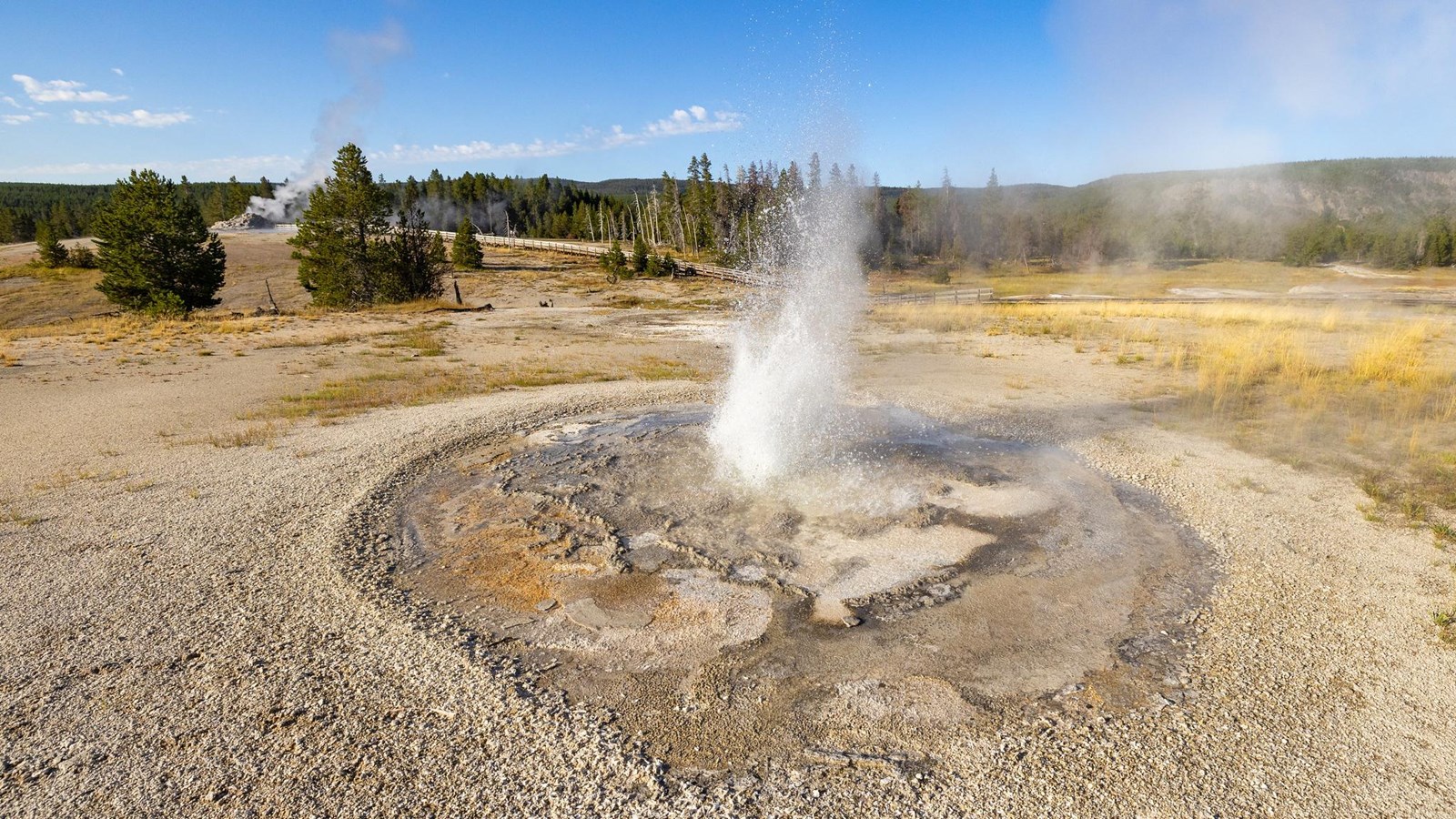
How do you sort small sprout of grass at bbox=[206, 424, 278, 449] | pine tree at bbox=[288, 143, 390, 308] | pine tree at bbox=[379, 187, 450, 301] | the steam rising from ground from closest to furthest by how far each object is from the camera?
the steam rising from ground → small sprout of grass at bbox=[206, 424, 278, 449] → pine tree at bbox=[288, 143, 390, 308] → pine tree at bbox=[379, 187, 450, 301]

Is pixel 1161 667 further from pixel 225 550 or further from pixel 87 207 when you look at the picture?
pixel 87 207

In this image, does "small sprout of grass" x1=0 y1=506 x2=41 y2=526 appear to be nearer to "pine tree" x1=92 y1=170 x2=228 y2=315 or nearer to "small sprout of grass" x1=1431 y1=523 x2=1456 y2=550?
"small sprout of grass" x1=1431 y1=523 x2=1456 y2=550

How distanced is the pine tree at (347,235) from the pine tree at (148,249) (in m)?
4.72

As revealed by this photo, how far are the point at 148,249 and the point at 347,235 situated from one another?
24.8 feet

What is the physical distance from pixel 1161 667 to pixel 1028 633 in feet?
3.04

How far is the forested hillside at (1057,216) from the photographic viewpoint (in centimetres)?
6688

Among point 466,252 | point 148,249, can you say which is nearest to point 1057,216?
point 466,252

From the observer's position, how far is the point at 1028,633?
19.1ft

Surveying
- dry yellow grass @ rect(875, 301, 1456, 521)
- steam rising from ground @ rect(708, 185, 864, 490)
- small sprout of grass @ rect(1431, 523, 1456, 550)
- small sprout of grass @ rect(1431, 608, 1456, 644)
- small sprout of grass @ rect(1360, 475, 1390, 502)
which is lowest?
small sprout of grass @ rect(1431, 608, 1456, 644)

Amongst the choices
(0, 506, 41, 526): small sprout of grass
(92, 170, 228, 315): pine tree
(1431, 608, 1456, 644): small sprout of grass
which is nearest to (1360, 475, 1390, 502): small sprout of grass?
(1431, 608, 1456, 644): small sprout of grass

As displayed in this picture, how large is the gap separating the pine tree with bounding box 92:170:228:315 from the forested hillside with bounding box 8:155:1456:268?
34.0m

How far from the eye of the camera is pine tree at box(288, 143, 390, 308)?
32.7 meters

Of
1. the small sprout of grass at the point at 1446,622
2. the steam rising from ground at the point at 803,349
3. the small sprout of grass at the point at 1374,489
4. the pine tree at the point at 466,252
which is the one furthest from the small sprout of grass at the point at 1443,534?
the pine tree at the point at 466,252

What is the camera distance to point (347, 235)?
33781 millimetres
